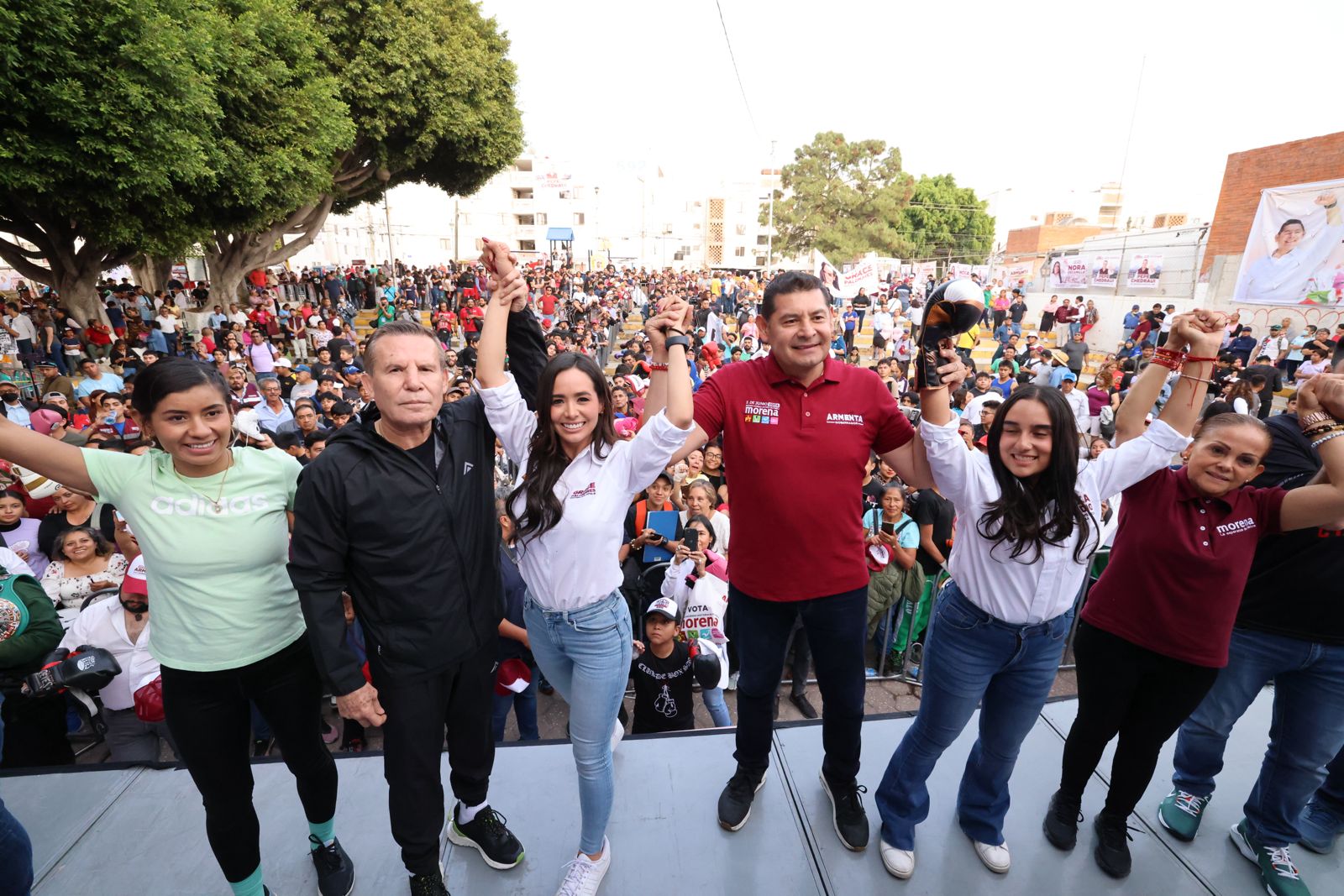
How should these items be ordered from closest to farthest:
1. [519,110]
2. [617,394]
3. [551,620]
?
1. [551,620]
2. [617,394]
3. [519,110]

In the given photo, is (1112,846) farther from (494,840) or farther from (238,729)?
(238,729)

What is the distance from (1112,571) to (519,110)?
21.8m

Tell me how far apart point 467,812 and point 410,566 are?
3.62 ft

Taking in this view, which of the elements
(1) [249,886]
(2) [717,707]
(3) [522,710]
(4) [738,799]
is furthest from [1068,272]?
(1) [249,886]

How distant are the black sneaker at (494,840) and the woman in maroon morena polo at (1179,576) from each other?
2153mm

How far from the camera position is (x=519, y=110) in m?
20.0

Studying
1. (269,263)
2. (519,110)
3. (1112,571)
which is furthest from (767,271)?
(1112,571)

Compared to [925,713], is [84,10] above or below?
above

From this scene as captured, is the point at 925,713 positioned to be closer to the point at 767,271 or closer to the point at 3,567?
the point at 3,567

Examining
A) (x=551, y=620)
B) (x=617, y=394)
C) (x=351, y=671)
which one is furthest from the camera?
(x=617, y=394)

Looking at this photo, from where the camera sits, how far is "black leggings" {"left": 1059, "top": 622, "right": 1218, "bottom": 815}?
2.21 m

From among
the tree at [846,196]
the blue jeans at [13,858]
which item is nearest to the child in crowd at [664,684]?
the blue jeans at [13,858]

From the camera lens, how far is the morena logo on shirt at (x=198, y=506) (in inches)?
74.5

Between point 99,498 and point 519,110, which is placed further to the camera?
point 519,110
